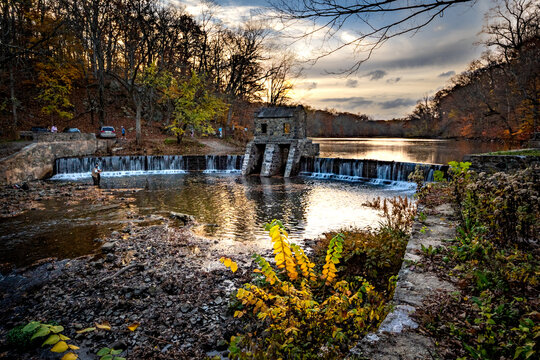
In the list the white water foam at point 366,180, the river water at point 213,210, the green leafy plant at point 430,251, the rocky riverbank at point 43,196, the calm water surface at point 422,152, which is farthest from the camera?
the calm water surface at point 422,152

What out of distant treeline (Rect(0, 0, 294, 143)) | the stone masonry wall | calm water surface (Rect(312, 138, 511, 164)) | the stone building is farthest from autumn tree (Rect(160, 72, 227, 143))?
the stone masonry wall

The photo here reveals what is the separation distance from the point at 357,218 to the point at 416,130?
76.4 m

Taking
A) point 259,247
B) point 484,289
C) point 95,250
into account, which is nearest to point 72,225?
point 95,250

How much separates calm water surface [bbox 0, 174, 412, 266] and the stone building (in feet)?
10.7

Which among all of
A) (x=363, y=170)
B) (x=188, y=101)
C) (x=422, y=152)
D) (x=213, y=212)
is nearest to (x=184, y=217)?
(x=213, y=212)

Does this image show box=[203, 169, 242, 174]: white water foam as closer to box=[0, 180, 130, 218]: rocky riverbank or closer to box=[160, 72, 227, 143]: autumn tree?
box=[160, 72, 227, 143]: autumn tree

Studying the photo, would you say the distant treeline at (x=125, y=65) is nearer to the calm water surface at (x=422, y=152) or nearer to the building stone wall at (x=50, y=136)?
the building stone wall at (x=50, y=136)

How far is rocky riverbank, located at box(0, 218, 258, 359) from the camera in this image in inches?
175

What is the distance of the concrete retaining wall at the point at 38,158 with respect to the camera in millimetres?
16891

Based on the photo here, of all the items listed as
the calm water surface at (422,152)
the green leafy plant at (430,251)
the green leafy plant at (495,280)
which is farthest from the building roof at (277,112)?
the green leafy plant at (430,251)

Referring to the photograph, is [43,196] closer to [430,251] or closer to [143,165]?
[143,165]

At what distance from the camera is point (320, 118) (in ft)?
306

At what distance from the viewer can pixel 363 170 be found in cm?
2191

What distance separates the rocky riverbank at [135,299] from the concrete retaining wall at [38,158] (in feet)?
45.8
